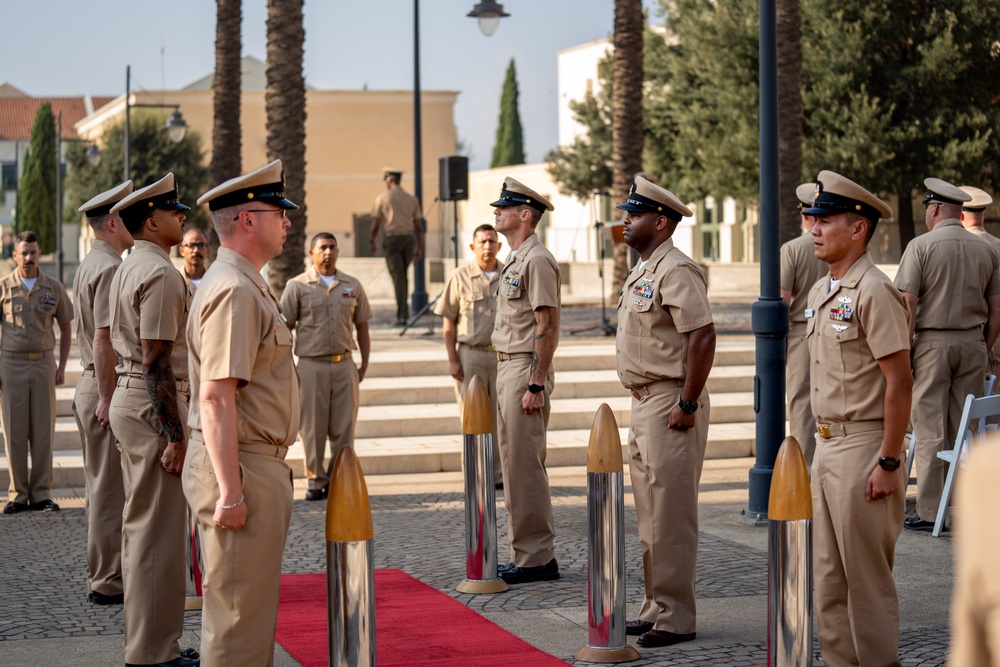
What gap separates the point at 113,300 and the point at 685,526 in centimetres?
320

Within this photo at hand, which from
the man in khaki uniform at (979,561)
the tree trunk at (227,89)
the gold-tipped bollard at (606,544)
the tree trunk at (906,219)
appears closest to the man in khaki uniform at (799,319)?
the gold-tipped bollard at (606,544)

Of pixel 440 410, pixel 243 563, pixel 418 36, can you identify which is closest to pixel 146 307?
pixel 243 563

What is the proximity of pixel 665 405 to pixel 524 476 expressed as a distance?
173cm

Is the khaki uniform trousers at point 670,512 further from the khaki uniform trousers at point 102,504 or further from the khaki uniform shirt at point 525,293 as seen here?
the khaki uniform trousers at point 102,504

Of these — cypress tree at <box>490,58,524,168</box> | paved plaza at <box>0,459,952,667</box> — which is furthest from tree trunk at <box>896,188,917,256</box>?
cypress tree at <box>490,58,524,168</box>

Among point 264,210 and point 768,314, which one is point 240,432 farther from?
point 768,314

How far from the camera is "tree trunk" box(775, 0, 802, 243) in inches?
844

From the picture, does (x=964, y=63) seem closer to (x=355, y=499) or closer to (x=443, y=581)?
(x=443, y=581)

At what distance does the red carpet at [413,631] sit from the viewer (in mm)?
6410

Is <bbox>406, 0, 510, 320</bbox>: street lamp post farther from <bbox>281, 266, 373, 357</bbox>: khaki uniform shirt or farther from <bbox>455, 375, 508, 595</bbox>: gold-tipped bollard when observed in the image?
<bbox>455, 375, 508, 595</bbox>: gold-tipped bollard

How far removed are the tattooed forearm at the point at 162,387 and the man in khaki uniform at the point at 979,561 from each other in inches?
195

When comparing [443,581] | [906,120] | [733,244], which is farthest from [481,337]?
[733,244]

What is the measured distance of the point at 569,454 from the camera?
13.2 meters

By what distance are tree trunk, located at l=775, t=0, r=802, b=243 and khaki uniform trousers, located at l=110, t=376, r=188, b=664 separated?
16189mm
